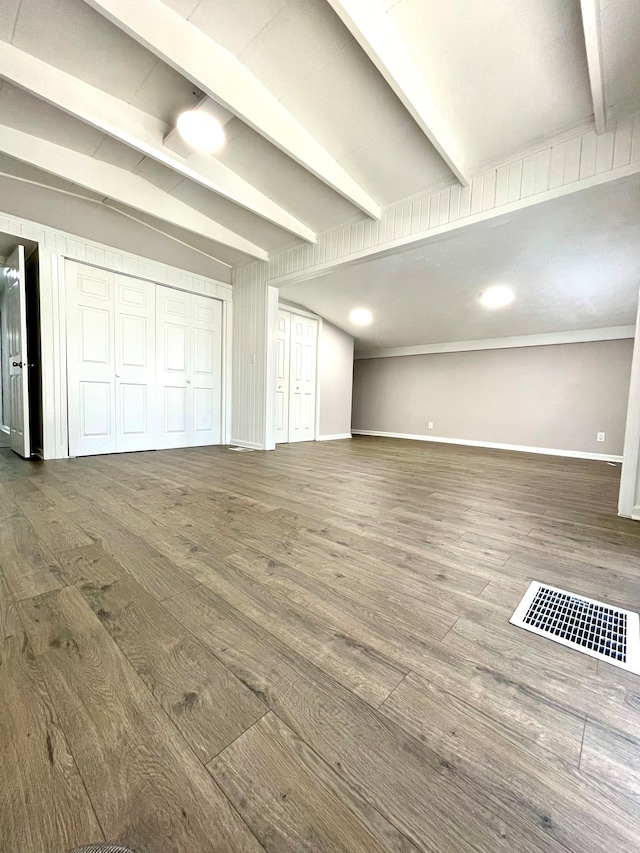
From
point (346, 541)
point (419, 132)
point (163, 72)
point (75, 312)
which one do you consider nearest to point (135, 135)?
point (163, 72)

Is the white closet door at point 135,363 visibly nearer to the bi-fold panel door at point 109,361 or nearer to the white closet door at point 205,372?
the bi-fold panel door at point 109,361

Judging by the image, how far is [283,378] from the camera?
5.37m

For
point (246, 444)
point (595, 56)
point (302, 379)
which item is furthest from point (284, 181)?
point (246, 444)

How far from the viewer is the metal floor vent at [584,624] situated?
3.27 ft

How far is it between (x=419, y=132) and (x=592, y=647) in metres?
3.17

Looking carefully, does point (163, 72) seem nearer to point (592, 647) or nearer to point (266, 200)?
point (266, 200)

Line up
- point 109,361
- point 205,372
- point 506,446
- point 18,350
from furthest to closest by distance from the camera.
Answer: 1. point 506,446
2. point 205,372
3. point 109,361
4. point 18,350

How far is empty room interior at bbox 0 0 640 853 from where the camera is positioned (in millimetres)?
638

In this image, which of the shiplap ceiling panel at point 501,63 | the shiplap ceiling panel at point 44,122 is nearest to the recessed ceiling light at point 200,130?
the shiplap ceiling panel at point 44,122

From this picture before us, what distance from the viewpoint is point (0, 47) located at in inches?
80.4

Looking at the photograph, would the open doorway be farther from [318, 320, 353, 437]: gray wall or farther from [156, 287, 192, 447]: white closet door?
[318, 320, 353, 437]: gray wall

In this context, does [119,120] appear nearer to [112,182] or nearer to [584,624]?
[112,182]

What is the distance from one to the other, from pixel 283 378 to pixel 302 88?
348cm

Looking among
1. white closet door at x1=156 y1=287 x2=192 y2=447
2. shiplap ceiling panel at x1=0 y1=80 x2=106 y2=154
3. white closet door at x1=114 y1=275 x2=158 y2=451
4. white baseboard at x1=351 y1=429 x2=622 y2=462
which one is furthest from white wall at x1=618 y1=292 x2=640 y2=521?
white closet door at x1=114 y1=275 x2=158 y2=451
